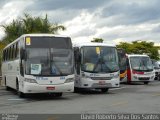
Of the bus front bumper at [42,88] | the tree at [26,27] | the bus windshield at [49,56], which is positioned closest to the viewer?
the bus front bumper at [42,88]

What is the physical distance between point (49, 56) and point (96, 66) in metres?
4.32

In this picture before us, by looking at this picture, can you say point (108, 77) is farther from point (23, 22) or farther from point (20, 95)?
point (23, 22)

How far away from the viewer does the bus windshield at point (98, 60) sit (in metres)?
23.1

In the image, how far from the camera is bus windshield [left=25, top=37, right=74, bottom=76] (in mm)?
19172

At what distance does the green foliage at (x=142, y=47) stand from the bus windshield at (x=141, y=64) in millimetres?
63886

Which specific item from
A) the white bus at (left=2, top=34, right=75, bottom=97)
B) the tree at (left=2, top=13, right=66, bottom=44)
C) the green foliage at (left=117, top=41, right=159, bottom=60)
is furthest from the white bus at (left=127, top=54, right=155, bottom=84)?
the green foliage at (left=117, top=41, right=159, bottom=60)

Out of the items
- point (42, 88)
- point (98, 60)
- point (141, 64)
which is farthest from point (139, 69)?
point (42, 88)

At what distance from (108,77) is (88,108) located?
8098 millimetres

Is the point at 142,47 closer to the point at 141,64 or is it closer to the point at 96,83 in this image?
the point at 141,64

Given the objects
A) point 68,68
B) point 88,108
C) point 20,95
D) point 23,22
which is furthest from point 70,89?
point 23,22

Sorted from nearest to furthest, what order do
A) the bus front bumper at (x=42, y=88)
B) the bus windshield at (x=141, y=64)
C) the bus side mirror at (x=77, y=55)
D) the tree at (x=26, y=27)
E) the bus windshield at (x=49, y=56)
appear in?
the bus front bumper at (x=42, y=88), the bus windshield at (x=49, y=56), the bus side mirror at (x=77, y=55), the bus windshield at (x=141, y=64), the tree at (x=26, y=27)

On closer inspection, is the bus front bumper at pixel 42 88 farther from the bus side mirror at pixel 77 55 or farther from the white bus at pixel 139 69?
the white bus at pixel 139 69

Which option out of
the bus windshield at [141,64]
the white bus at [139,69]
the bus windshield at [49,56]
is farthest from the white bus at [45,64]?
the bus windshield at [141,64]

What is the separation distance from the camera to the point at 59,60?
19500 millimetres
